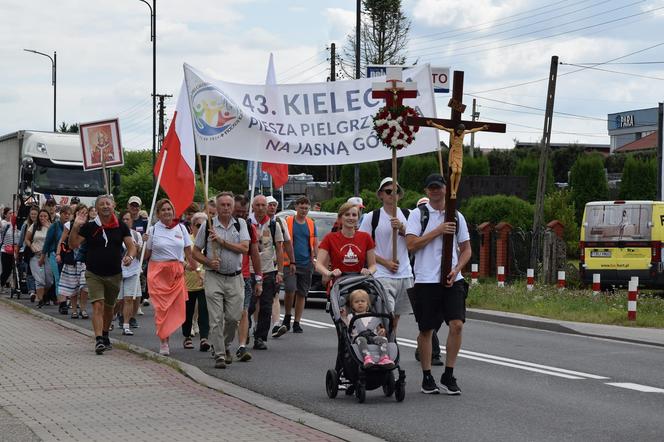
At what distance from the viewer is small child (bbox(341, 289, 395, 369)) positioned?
34.1 ft

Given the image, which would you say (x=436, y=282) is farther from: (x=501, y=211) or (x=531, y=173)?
(x=531, y=173)

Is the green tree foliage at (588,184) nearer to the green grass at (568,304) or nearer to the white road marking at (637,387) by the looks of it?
the green grass at (568,304)

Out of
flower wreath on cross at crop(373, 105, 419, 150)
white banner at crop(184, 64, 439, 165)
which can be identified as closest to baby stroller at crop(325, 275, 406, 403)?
flower wreath on cross at crop(373, 105, 419, 150)

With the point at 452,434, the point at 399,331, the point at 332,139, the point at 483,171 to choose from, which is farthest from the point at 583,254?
the point at 483,171

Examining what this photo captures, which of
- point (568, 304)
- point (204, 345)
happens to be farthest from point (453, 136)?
point (568, 304)

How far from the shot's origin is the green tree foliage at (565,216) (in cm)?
4519

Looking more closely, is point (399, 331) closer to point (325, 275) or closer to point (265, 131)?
point (265, 131)

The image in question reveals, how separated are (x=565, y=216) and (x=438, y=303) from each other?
36.8m

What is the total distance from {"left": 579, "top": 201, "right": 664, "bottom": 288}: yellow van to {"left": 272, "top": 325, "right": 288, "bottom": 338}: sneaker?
528 inches

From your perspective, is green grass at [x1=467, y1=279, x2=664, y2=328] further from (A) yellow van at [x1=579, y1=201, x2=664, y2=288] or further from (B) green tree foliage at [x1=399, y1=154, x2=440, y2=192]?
(B) green tree foliage at [x1=399, y1=154, x2=440, y2=192]

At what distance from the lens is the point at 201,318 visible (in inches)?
597

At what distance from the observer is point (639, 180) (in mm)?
52594

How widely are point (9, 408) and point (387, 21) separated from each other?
2597 inches

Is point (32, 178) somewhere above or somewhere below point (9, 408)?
above
